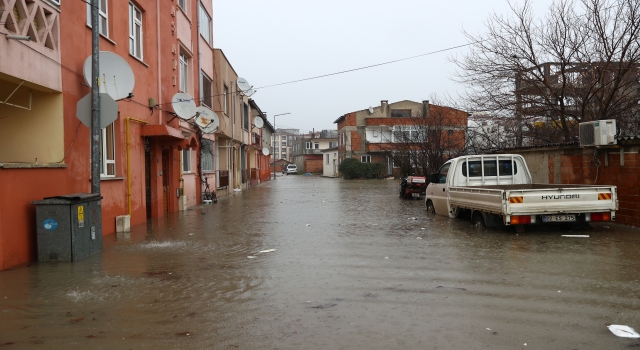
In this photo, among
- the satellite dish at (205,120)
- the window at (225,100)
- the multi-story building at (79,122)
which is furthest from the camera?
the window at (225,100)

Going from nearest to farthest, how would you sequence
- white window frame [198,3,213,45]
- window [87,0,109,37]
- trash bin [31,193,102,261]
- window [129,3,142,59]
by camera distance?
trash bin [31,193,102,261] → window [87,0,109,37] → window [129,3,142,59] → white window frame [198,3,213,45]

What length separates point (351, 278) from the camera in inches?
284

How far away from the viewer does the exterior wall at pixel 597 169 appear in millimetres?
11805

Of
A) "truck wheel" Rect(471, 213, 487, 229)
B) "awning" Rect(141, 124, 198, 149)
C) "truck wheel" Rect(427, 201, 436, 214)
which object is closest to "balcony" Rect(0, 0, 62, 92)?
"awning" Rect(141, 124, 198, 149)

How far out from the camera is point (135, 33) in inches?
555

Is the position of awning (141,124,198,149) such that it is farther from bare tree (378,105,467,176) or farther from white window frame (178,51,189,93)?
bare tree (378,105,467,176)

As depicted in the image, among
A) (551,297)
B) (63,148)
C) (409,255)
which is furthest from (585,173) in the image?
(63,148)

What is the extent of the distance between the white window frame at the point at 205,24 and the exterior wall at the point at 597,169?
14610 mm

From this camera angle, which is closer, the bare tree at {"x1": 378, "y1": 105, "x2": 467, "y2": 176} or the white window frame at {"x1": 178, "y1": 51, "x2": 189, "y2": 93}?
the white window frame at {"x1": 178, "y1": 51, "x2": 189, "y2": 93}

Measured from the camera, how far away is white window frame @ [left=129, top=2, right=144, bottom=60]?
1370cm

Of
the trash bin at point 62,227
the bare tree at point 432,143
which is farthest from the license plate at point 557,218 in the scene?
the bare tree at point 432,143

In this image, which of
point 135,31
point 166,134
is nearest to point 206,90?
point 135,31

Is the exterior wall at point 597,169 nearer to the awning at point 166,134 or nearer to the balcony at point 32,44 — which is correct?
the awning at point 166,134

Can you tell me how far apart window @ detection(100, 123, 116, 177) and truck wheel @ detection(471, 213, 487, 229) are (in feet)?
27.7
